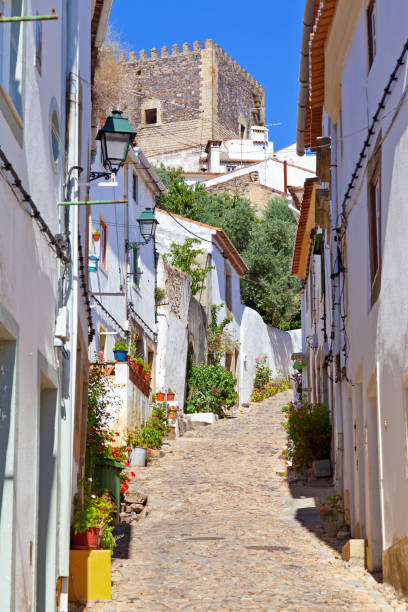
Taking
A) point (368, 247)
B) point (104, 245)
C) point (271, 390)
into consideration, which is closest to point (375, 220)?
point (368, 247)

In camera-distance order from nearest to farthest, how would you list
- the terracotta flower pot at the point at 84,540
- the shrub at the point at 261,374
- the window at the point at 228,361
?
the terracotta flower pot at the point at 84,540
the window at the point at 228,361
the shrub at the point at 261,374

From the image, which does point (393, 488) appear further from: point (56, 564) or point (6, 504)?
point (6, 504)

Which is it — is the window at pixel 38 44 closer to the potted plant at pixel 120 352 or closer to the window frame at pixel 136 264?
the potted plant at pixel 120 352

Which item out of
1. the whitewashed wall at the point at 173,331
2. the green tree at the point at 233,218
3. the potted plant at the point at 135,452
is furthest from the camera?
the green tree at the point at 233,218

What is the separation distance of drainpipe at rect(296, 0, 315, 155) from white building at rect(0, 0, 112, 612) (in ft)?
11.8

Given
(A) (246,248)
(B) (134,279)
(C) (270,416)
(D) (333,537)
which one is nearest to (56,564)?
(D) (333,537)

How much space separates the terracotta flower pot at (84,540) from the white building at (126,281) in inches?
311

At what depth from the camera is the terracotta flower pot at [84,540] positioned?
29.9ft

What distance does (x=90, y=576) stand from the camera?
29.5 ft

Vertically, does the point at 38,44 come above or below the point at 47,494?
above

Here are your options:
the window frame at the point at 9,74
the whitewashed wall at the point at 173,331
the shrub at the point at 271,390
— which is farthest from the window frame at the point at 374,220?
the shrub at the point at 271,390

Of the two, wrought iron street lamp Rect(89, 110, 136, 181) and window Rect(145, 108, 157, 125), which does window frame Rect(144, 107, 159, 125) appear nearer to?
window Rect(145, 108, 157, 125)

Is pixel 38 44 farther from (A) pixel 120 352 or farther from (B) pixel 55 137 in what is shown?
(A) pixel 120 352

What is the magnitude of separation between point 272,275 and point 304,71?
2443cm
